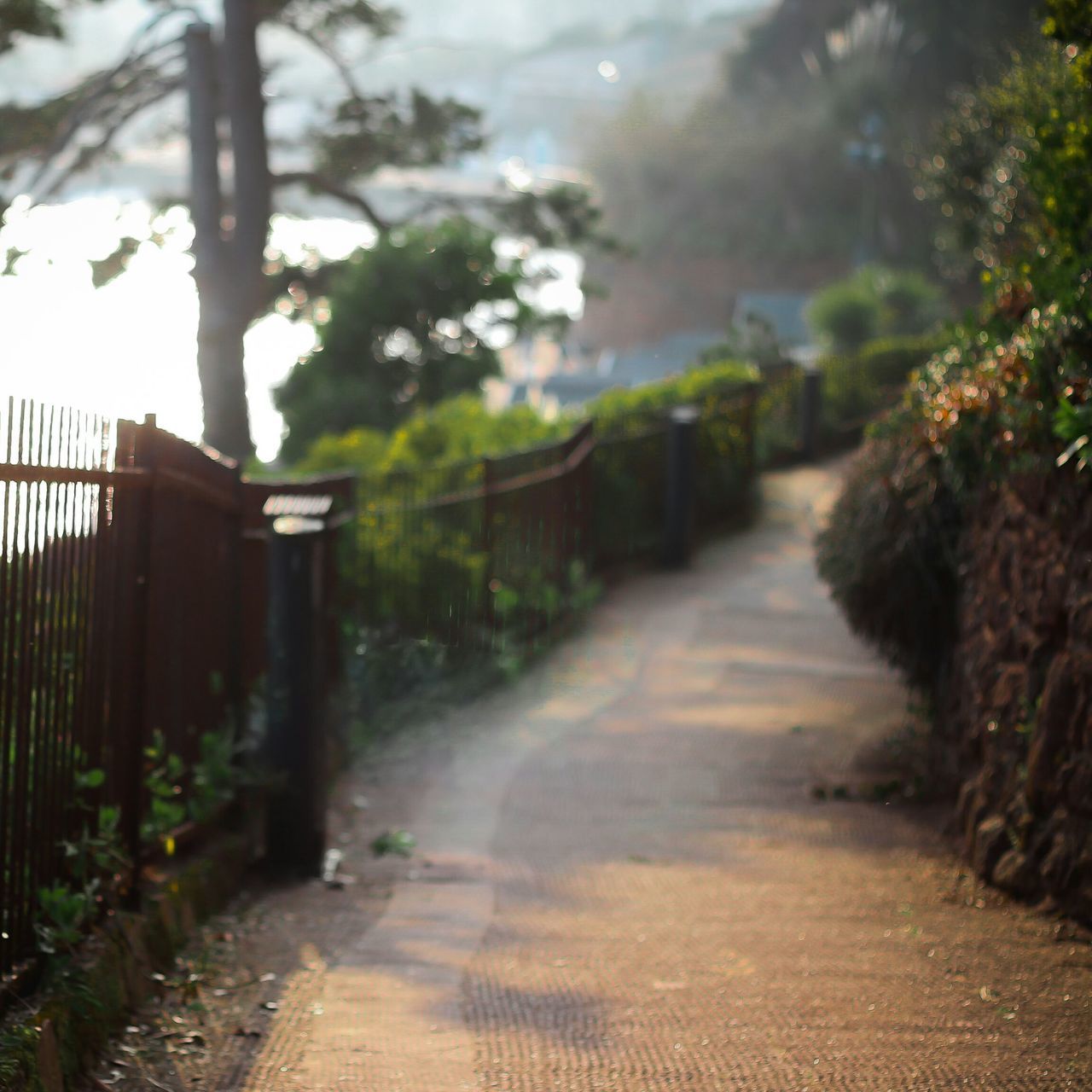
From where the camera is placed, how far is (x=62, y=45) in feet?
51.9

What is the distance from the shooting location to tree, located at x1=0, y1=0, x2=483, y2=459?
1375cm

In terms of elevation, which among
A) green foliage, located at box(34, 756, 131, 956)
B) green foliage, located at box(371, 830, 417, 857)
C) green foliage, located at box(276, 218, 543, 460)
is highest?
green foliage, located at box(276, 218, 543, 460)

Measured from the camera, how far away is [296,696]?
20.0ft

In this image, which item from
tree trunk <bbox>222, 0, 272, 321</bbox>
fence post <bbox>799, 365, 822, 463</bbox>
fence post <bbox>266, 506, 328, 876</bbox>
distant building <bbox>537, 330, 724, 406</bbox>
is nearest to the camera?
fence post <bbox>266, 506, 328, 876</bbox>

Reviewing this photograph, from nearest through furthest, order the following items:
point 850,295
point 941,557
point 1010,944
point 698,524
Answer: point 1010,944 < point 941,557 < point 698,524 < point 850,295

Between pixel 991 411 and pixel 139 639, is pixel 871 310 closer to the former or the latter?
pixel 991 411

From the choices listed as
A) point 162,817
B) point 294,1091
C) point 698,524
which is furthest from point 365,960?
point 698,524

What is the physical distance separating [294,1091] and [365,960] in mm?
1204

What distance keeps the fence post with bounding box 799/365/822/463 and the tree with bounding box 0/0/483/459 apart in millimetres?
5353

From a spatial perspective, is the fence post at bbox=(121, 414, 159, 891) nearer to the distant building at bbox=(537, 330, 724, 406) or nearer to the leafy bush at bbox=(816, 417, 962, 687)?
the leafy bush at bbox=(816, 417, 962, 687)

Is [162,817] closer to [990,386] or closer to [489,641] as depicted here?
[990,386]

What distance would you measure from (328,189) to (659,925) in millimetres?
15326

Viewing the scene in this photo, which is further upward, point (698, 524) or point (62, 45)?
point (62, 45)

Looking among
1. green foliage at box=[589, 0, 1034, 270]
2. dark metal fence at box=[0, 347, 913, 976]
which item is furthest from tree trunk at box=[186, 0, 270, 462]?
green foliage at box=[589, 0, 1034, 270]
